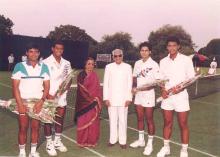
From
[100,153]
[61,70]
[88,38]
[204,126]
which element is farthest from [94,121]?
[88,38]

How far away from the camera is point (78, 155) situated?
28.2 ft

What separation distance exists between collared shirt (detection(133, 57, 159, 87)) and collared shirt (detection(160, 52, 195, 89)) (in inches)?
19.2

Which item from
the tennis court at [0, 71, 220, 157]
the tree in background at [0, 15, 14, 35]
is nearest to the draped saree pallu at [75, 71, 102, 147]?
the tennis court at [0, 71, 220, 157]

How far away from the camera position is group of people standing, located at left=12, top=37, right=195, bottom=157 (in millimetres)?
7645

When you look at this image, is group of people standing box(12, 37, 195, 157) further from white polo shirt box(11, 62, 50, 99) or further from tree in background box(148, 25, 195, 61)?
tree in background box(148, 25, 195, 61)

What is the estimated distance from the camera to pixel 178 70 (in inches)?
319

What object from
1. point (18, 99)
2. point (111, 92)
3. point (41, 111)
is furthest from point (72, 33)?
point (18, 99)

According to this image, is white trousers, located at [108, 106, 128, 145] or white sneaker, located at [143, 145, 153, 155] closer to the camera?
white sneaker, located at [143, 145, 153, 155]

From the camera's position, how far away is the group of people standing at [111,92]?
7645 millimetres

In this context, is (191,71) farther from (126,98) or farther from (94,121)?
(94,121)

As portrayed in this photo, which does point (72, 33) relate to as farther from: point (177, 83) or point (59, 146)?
point (177, 83)

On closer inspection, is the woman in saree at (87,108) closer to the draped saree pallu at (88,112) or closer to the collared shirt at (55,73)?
the draped saree pallu at (88,112)

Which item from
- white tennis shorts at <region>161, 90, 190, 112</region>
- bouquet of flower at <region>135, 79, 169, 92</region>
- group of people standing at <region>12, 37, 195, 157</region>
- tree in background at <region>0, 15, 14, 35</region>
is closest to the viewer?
group of people standing at <region>12, 37, 195, 157</region>

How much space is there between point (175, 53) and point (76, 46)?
134 feet
